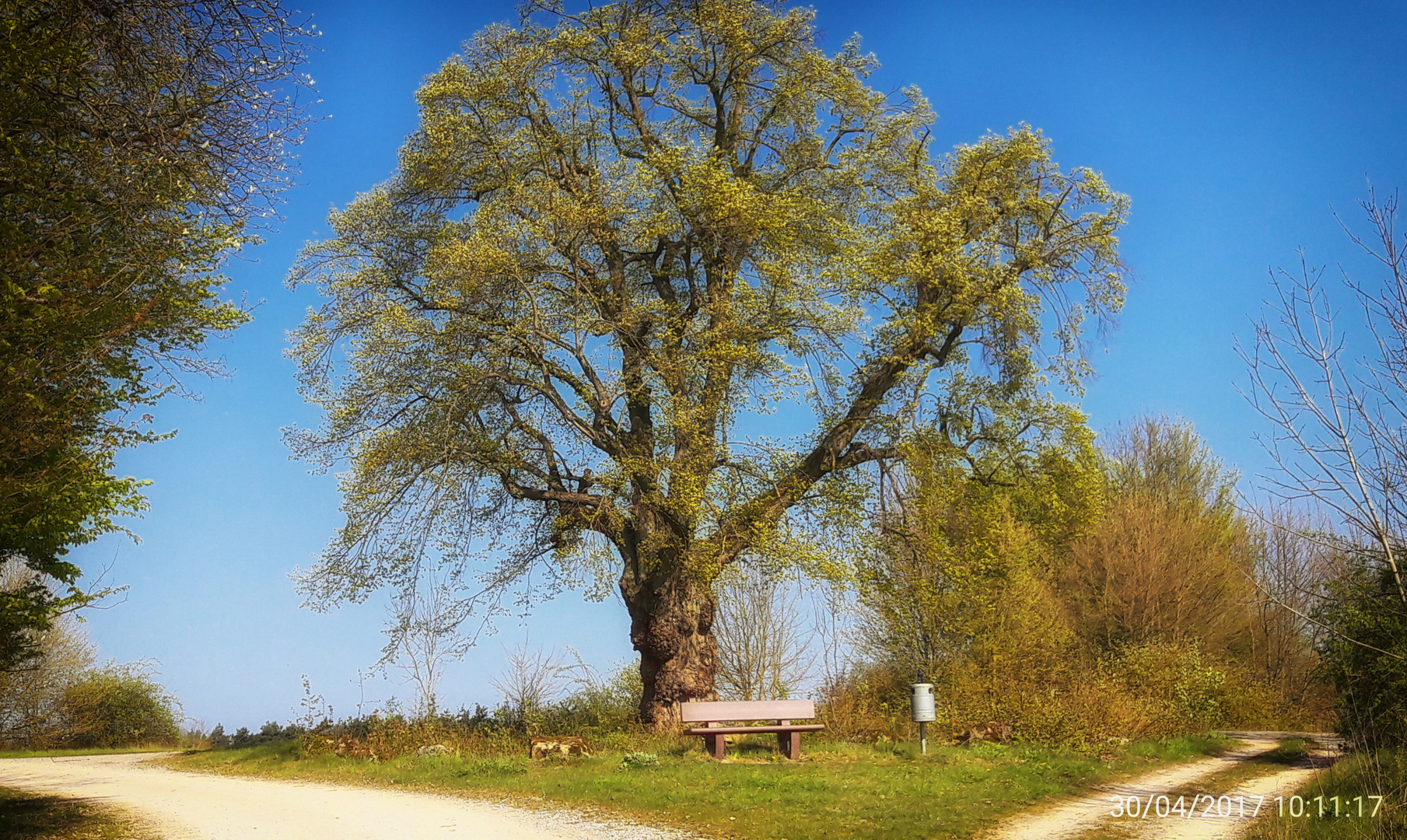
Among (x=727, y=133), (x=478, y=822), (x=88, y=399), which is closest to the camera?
(x=88, y=399)

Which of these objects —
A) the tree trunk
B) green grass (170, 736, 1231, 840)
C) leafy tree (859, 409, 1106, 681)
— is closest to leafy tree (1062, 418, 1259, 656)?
leafy tree (859, 409, 1106, 681)

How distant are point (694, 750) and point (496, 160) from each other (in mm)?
11082

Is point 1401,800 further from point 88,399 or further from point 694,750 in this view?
point 88,399

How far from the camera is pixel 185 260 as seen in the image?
9.73 meters

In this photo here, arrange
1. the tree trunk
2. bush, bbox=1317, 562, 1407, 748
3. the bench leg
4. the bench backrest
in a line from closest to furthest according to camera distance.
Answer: bush, bbox=1317, 562, 1407, 748 → the bench leg → the bench backrest → the tree trunk

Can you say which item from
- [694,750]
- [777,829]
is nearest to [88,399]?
[777,829]

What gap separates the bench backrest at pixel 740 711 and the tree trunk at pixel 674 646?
9.41 feet

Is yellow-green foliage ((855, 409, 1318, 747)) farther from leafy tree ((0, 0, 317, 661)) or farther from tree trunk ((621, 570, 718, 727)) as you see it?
leafy tree ((0, 0, 317, 661))

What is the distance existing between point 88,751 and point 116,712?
199cm

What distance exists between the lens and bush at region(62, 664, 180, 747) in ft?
A: 75.7

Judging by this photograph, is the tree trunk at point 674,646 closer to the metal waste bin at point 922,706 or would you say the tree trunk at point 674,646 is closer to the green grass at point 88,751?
the metal waste bin at point 922,706

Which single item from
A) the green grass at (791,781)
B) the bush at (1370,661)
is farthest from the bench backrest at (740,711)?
the bush at (1370,661)

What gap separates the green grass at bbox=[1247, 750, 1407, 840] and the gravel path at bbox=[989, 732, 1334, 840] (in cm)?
44

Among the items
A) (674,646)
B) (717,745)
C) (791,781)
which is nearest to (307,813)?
(791,781)
